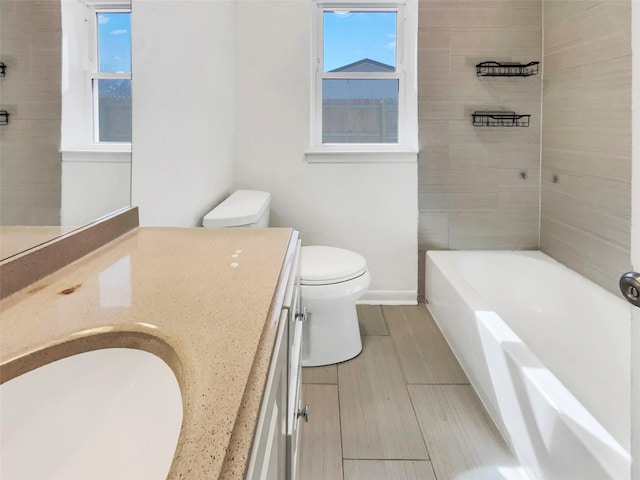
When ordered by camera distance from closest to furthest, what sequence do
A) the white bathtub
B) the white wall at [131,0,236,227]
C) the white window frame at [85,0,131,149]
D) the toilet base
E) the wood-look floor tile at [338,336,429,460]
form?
1. the white window frame at [85,0,131,149]
2. the white bathtub
3. the white wall at [131,0,236,227]
4. the wood-look floor tile at [338,336,429,460]
5. the toilet base

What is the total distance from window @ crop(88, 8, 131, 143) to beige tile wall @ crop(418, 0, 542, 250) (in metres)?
2.05

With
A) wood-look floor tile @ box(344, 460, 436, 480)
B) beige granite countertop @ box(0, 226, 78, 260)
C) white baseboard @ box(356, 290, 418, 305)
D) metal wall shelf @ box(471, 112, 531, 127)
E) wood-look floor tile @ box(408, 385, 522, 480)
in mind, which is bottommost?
wood-look floor tile @ box(344, 460, 436, 480)

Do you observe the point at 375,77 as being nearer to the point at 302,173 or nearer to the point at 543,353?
the point at 302,173

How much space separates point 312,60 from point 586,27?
1.57 m

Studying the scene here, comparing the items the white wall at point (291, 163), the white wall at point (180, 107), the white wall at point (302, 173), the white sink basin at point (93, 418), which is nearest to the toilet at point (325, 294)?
the white wall at point (180, 107)

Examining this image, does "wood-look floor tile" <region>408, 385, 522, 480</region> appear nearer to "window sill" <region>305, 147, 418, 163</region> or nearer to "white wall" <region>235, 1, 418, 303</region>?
"white wall" <region>235, 1, 418, 303</region>

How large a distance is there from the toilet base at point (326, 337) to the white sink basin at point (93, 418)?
5.18 ft

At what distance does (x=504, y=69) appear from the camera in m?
3.01

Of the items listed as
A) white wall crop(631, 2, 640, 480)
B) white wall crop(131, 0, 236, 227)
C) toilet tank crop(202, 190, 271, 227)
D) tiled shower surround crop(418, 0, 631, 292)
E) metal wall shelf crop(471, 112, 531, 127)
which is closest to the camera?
white wall crop(631, 2, 640, 480)

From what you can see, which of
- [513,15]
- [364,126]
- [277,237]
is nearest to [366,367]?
[277,237]

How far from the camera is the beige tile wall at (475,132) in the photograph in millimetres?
2990

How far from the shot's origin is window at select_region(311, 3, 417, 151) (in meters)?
3.20

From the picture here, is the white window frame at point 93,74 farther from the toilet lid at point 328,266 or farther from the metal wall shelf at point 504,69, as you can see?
the metal wall shelf at point 504,69

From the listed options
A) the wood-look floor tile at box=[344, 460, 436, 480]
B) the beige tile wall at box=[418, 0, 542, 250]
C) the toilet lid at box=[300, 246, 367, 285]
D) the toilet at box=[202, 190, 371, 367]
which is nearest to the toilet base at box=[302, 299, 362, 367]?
the toilet at box=[202, 190, 371, 367]
